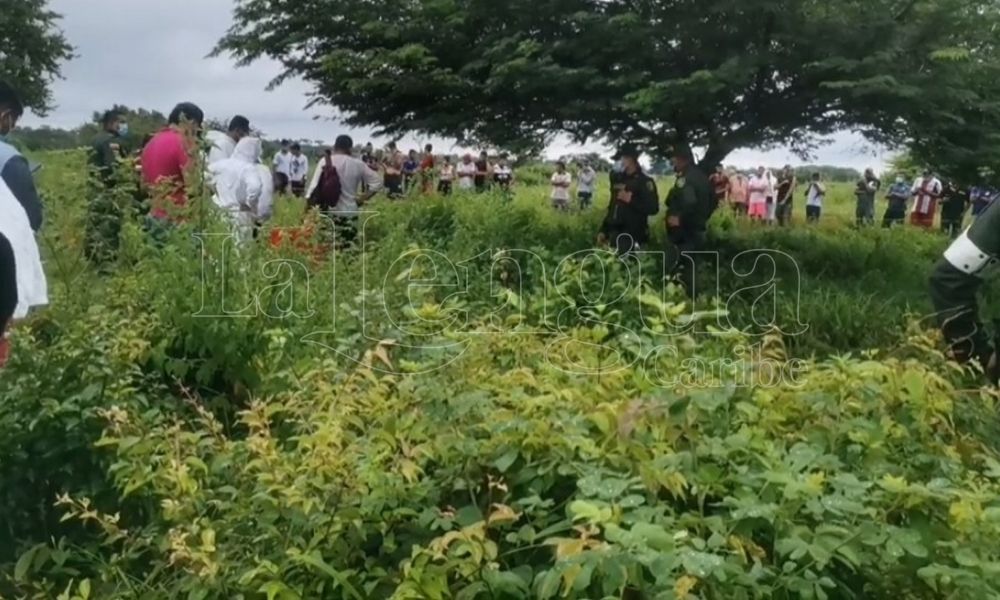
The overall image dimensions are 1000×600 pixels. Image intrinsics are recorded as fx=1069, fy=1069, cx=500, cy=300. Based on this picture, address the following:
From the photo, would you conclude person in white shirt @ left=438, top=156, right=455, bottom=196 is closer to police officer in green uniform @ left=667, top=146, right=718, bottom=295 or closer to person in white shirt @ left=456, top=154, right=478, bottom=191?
person in white shirt @ left=456, top=154, right=478, bottom=191

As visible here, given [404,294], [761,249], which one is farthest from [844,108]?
[404,294]

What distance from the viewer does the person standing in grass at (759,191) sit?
63.7ft

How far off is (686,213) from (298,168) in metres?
9.91

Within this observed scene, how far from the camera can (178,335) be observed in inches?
163

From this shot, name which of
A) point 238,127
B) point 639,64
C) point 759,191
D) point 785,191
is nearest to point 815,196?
point 785,191

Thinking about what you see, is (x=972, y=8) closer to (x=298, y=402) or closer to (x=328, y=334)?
(x=328, y=334)

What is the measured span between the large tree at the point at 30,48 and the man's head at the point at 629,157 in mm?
30512

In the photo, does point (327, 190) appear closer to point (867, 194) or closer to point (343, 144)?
point (343, 144)

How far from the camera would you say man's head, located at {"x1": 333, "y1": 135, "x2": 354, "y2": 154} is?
30.9 ft

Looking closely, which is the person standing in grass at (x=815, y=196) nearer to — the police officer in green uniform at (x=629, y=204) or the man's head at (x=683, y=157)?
the police officer in green uniform at (x=629, y=204)

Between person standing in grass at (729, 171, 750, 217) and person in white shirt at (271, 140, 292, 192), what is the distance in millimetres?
7554

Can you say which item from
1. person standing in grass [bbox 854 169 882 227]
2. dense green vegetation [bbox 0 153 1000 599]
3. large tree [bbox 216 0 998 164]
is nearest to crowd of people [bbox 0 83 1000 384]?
person standing in grass [bbox 854 169 882 227]

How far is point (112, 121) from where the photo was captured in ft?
27.7

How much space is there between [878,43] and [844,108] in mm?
808
